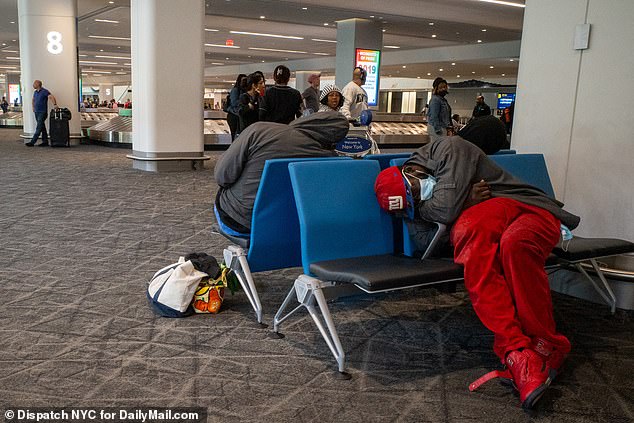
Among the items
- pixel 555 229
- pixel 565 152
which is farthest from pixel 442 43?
pixel 555 229

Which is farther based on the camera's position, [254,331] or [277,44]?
[277,44]

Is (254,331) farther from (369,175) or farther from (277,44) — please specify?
(277,44)

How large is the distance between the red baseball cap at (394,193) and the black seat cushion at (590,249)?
2.93 ft

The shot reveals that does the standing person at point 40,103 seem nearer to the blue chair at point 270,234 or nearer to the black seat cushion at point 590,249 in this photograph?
the blue chair at point 270,234

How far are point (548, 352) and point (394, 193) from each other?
1049 millimetres

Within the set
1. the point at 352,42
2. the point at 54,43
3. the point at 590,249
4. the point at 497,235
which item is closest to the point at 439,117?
the point at 590,249

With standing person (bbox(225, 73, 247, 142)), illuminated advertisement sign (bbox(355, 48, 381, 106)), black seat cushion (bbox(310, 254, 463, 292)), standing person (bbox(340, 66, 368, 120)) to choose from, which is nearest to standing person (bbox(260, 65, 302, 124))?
standing person (bbox(340, 66, 368, 120))

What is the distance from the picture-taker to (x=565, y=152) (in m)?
4.37

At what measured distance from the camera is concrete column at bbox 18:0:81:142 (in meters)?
14.5

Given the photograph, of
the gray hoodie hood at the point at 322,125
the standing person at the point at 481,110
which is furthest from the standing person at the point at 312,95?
the gray hoodie hood at the point at 322,125

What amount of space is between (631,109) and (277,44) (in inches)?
859

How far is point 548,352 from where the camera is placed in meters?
2.82

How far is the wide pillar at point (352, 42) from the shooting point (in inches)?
693

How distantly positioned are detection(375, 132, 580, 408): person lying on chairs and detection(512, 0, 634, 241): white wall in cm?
107
